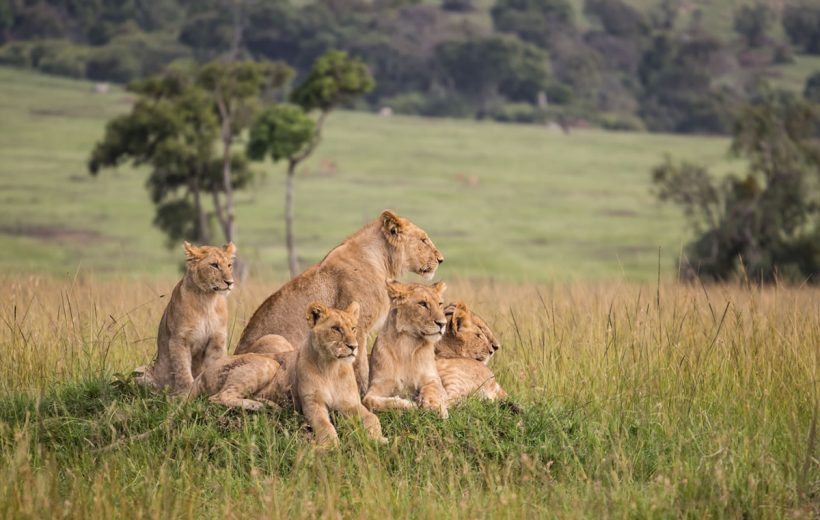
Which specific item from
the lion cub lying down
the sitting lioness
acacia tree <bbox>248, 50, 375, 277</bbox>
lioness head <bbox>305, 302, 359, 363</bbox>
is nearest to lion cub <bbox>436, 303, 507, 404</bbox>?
the lion cub lying down

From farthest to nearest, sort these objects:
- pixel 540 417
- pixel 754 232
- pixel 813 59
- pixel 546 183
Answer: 1. pixel 813 59
2. pixel 546 183
3. pixel 754 232
4. pixel 540 417

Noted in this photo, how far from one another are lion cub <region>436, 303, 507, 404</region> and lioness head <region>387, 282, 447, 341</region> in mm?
625

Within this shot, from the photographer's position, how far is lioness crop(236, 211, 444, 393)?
8.02 meters

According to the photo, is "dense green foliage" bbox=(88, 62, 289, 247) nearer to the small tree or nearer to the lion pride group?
the small tree

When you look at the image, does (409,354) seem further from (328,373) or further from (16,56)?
(16,56)

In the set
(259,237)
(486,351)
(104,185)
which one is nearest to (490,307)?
(486,351)

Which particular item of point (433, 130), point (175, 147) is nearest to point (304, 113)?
point (175, 147)

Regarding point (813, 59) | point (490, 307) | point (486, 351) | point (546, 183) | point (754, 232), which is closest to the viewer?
point (486, 351)

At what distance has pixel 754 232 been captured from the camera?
3416cm

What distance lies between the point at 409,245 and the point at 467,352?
83cm

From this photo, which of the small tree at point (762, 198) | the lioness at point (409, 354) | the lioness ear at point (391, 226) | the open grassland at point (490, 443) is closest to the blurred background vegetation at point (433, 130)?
the small tree at point (762, 198)

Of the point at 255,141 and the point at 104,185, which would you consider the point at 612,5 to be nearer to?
the point at 104,185

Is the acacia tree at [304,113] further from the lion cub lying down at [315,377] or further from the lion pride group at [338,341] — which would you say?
the lion cub lying down at [315,377]

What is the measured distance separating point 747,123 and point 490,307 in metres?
26.5
